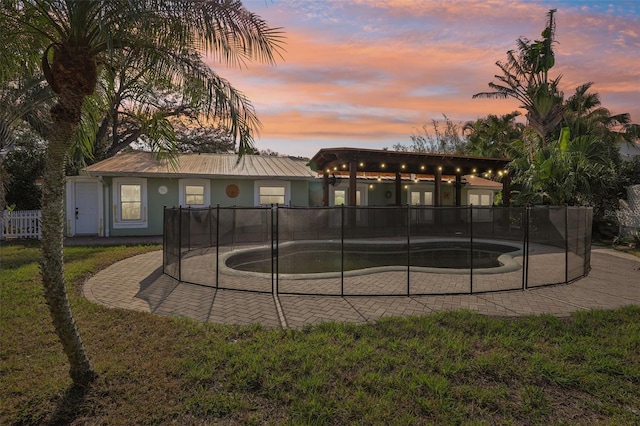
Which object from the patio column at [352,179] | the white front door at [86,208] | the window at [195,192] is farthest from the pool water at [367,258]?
the white front door at [86,208]

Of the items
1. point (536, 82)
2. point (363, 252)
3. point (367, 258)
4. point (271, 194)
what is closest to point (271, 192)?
point (271, 194)

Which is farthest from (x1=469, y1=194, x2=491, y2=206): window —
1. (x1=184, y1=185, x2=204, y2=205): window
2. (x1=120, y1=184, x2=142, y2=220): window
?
(x1=120, y1=184, x2=142, y2=220): window

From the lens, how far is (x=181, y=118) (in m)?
29.3

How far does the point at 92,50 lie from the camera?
322 cm

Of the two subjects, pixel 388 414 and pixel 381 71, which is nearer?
pixel 388 414

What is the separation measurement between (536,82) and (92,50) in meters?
28.8

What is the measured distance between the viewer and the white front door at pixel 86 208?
15578mm

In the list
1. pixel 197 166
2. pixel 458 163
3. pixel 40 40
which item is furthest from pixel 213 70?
pixel 458 163

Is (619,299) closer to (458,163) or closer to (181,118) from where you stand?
(458,163)

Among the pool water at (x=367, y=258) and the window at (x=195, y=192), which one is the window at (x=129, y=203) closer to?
the window at (x=195, y=192)

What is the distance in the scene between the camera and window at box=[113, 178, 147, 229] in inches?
592

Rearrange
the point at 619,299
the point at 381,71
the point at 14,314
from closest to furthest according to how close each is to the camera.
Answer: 1. the point at 14,314
2. the point at 619,299
3. the point at 381,71

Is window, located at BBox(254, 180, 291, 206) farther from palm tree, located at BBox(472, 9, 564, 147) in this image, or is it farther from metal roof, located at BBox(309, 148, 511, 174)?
palm tree, located at BBox(472, 9, 564, 147)

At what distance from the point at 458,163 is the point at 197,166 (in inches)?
541
